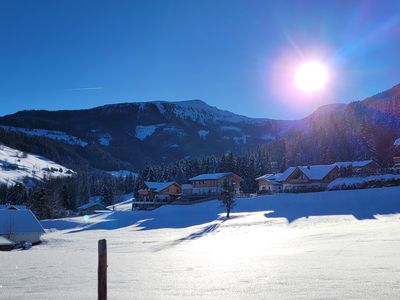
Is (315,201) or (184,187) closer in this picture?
(315,201)

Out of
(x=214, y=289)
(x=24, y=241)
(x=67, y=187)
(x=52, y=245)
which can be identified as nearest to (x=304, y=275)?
(x=214, y=289)

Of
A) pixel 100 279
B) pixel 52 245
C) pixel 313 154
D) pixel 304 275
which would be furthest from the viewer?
pixel 313 154

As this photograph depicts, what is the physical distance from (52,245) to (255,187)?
207 ft

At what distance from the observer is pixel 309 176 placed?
3356 inches

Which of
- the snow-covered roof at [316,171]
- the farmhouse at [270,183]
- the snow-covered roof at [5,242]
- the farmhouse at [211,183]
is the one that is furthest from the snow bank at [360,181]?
the snow-covered roof at [5,242]

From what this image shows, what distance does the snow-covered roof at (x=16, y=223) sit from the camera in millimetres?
53625

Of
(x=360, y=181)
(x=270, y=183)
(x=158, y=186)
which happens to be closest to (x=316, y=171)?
(x=270, y=183)

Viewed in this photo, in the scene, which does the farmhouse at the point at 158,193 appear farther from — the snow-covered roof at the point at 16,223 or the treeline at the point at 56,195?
the snow-covered roof at the point at 16,223

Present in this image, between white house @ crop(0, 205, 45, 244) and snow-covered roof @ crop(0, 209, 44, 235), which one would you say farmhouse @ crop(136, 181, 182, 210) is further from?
white house @ crop(0, 205, 45, 244)

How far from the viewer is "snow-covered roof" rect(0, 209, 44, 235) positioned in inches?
2111

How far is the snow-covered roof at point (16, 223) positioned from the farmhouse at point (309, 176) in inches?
1835

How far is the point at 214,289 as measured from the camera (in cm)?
1162

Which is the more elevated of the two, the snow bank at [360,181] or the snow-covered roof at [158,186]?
the snow-covered roof at [158,186]

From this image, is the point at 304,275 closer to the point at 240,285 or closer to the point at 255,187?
the point at 240,285
